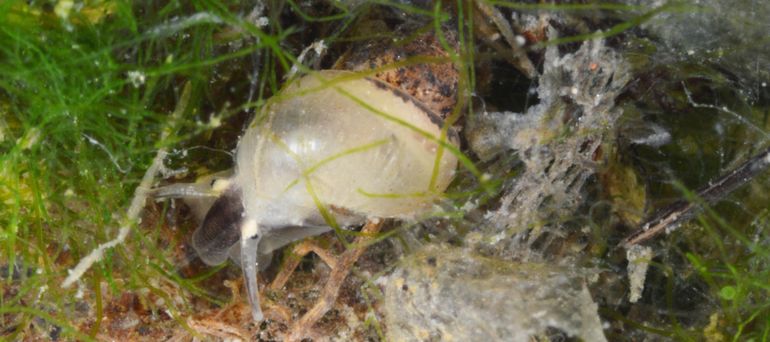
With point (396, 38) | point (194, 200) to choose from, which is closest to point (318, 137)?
point (396, 38)

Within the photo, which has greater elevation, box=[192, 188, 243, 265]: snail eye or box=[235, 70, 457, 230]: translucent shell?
box=[235, 70, 457, 230]: translucent shell

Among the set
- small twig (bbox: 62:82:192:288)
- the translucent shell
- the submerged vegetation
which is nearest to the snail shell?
the translucent shell

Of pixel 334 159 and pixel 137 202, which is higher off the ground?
pixel 334 159

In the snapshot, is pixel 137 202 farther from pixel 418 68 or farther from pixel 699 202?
pixel 699 202

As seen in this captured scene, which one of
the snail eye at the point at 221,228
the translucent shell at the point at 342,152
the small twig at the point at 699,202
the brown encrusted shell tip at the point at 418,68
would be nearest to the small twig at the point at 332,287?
the translucent shell at the point at 342,152

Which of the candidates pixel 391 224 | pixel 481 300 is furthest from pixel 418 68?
pixel 481 300

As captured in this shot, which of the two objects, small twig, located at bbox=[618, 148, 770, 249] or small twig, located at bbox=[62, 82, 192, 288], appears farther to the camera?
small twig, located at bbox=[62, 82, 192, 288]

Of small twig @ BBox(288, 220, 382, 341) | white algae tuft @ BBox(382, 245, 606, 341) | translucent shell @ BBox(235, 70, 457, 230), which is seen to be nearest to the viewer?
translucent shell @ BBox(235, 70, 457, 230)

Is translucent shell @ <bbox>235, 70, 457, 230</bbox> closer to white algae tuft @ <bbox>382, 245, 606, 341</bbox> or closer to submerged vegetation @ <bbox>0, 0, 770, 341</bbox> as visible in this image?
submerged vegetation @ <bbox>0, 0, 770, 341</bbox>
